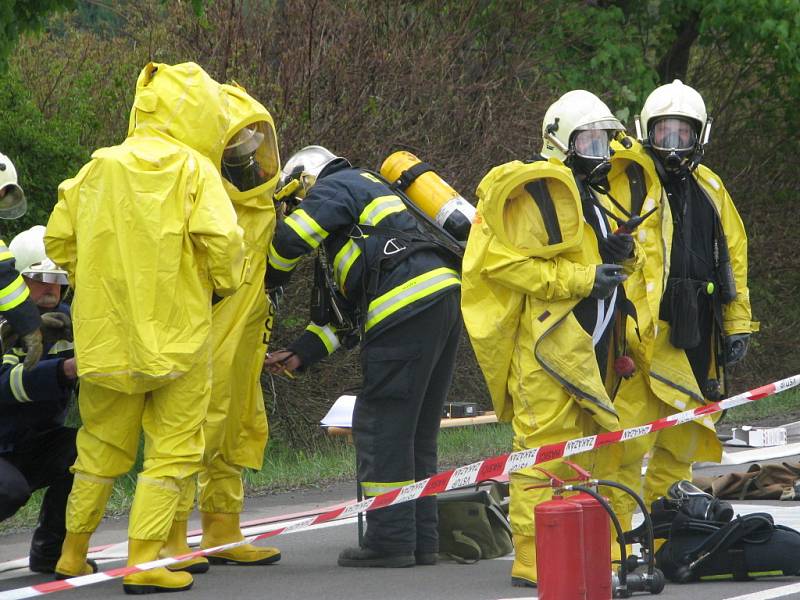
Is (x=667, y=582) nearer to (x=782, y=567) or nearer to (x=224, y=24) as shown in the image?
(x=782, y=567)

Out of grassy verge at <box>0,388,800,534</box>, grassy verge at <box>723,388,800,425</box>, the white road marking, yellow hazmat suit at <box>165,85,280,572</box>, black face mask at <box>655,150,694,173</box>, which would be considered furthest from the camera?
grassy verge at <box>723,388,800,425</box>

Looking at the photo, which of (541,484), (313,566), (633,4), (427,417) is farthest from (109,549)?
(633,4)

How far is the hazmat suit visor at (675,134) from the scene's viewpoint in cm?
667

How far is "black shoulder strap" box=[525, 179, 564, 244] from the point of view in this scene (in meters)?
6.11

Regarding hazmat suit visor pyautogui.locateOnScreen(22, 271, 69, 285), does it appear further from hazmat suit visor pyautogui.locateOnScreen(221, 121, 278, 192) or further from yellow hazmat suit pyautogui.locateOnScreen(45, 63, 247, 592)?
hazmat suit visor pyautogui.locateOnScreen(221, 121, 278, 192)

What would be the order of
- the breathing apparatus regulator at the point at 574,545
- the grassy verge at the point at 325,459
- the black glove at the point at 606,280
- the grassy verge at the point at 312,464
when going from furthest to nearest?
the grassy verge at the point at 325,459
the grassy verge at the point at 312,464
the black glove at the point at 606,280
the breathing apparatus regulator at the point at 574,545

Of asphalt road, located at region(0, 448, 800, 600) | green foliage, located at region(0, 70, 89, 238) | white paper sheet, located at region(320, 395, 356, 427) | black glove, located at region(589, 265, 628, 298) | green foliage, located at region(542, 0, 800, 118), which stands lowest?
asphalt road, located at region(0, 448, 800, 600)

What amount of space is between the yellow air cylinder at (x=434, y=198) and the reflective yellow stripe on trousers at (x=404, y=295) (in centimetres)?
26

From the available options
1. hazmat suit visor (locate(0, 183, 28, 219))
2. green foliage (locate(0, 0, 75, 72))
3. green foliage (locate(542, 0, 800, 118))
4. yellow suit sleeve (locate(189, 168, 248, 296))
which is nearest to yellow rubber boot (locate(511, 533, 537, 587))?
yellow suit sleeve (locate(189, 168, 248, 296))

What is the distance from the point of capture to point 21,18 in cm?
900

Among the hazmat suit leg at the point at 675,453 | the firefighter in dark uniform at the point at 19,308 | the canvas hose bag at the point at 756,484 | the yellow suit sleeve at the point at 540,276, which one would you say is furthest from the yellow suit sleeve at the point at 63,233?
the canvas hose bag at the point at 756,484

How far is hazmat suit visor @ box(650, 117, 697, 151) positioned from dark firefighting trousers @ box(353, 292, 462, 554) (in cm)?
120

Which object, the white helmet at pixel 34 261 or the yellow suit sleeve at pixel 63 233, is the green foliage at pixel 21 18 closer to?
the white helmet at pixel 34 261

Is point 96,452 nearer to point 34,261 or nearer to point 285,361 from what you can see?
point 34,261
